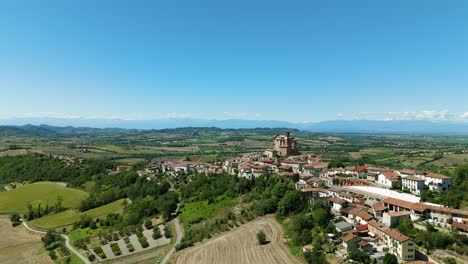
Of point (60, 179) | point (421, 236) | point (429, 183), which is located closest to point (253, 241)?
point (421, 236)

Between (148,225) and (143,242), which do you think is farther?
(148,225)

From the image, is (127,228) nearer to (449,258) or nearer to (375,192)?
(375,192)

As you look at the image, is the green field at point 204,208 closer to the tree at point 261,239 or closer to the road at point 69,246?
the tree at point 261,239

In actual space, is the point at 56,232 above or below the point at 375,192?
below

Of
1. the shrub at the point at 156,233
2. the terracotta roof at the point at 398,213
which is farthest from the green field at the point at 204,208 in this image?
the terracotta roof at the point at 398,213

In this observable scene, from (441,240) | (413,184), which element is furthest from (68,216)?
(413,184)

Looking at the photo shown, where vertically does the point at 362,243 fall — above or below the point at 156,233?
above

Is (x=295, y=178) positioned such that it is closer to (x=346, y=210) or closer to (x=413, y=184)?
(x=346, y=210)

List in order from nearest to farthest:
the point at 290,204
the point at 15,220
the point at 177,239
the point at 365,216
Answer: the point at 365,216, the point at 177,239, the point at 290,204, the point at 15,220
